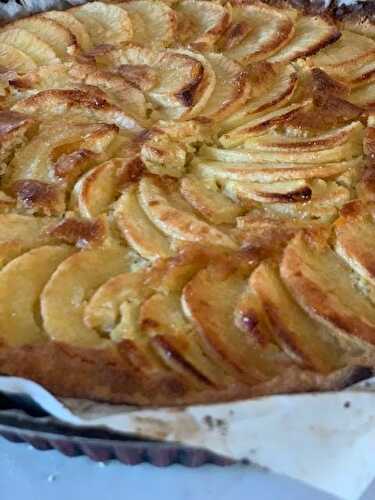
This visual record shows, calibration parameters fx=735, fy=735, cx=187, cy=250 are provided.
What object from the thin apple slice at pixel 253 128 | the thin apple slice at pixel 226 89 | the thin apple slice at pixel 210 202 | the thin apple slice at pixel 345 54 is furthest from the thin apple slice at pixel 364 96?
the thin apple slice at pixel 210 202

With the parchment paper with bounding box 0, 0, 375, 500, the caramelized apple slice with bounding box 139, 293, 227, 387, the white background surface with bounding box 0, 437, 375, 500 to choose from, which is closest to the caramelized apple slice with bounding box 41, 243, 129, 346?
the caramelized apple slice with bounding box 139, 293, 227, 387

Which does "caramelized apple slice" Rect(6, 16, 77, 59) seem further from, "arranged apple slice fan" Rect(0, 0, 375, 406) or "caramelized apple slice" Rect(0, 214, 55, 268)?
"caramelized apple slice" Rect(0, 214, 55, 268)

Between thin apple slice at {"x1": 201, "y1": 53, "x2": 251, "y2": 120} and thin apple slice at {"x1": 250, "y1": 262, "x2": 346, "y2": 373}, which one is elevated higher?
thin apple slice at {"x1": 201, "y1": 53, "x2": 251, "y2": 120}

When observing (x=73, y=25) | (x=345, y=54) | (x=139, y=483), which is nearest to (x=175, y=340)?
(x=139, y=483)

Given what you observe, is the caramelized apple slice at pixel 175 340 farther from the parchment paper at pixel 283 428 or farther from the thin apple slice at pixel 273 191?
the thin apple slice at pixel 273 191

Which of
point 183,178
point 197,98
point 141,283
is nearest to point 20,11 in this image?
point 197,98
